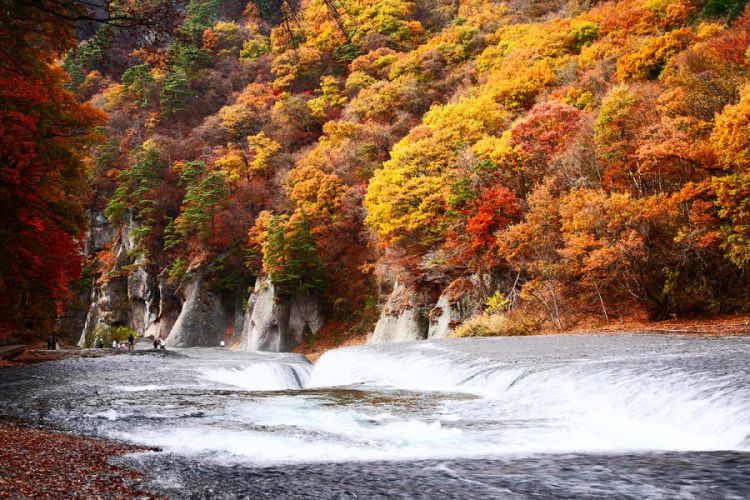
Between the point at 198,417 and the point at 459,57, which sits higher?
the point at 459,57

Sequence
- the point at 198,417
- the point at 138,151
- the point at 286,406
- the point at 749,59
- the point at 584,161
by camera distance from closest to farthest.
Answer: the point at 198,417 < the point at 286,406 < the point at 749,59 < the point at 584,161 < the point at 138,151

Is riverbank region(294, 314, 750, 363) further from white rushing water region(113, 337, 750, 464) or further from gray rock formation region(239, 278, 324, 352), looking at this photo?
gray rock formation region(239, 278, 324, 352)

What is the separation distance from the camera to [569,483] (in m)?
4.10

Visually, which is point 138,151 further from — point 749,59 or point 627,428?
point 627,428

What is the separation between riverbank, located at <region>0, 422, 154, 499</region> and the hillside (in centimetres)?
376

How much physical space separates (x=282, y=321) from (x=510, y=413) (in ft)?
103

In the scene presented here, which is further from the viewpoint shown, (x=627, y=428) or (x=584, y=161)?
(x=584, y=161)

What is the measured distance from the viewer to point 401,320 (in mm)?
29094

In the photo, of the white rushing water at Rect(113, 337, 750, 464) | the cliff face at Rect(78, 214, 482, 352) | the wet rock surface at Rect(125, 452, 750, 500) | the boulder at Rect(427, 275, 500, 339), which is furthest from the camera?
the cliff face at Rect(78, 214, 482, 352)

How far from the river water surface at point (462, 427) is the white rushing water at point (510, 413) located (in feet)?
0.09


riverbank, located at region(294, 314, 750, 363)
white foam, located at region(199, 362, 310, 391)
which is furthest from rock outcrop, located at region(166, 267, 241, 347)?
riverbank, located at region(294, 314, 750, 363)

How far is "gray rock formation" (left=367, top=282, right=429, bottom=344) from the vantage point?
2806 centimetres

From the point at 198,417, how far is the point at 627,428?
583cm

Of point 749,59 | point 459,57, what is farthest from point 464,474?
point 459,57
